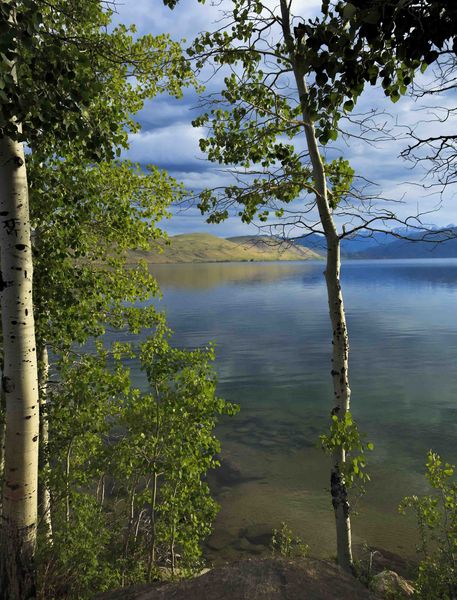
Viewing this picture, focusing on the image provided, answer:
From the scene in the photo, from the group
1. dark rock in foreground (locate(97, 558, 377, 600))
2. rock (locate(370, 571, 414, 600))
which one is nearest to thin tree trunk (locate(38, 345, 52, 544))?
dark rock in foreground (locate(97, 558, 377, 600))

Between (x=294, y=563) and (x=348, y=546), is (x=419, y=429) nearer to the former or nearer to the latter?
(x=348, y=546)

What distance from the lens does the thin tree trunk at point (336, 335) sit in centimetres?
1041

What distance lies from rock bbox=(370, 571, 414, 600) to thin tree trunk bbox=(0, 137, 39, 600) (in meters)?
11.5

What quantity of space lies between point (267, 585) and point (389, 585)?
33.8 feet

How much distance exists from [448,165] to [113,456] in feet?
37.3

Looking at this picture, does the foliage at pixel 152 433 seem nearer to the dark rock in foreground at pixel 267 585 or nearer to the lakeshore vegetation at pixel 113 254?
the lakeshore vegetation at pixel 113 254

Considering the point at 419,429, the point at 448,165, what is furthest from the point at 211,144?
the point at 419,429

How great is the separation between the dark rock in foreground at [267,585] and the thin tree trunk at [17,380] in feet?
6.79

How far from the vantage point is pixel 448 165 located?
6.23m

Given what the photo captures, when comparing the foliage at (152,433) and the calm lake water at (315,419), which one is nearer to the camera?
the foliage at (152,433)

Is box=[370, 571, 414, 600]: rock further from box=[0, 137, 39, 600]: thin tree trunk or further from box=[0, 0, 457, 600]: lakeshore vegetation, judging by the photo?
box=[0, 137, 39, 600]: thin tree trunk

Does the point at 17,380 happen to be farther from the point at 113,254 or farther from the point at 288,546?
the point at 288,546

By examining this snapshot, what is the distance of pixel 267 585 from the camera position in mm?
7188

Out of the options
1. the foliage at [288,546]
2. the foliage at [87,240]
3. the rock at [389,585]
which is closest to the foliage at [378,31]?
the foliage at [87,240]
